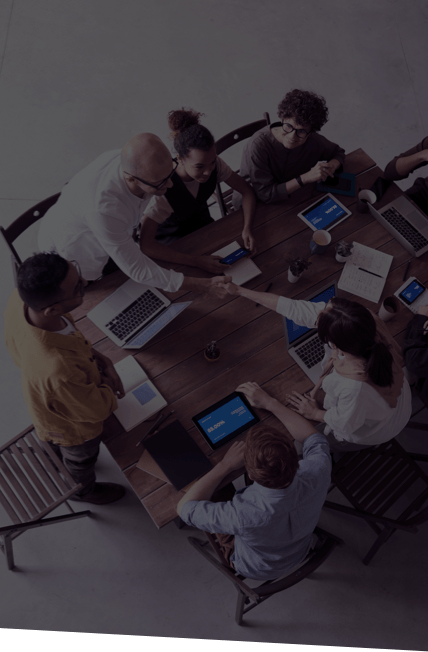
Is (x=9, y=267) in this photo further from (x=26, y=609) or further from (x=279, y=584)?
(x=279, y=584)

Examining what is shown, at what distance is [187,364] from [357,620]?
1.86 metres

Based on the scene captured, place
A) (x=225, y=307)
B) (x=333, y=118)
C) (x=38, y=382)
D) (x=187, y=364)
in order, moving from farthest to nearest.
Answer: (x=333, y=118)
(x=225, y=307)
(x=187, y=364)
(x=38, y=382)

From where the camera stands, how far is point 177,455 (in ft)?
6.61

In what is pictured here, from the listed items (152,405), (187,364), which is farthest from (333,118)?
(152,405)

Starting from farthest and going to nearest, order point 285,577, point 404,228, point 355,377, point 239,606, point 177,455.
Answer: point 404,228
point 239,606
point 177,455
point 355,377
point 285,577

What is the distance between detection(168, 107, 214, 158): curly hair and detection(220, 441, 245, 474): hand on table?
149 cm

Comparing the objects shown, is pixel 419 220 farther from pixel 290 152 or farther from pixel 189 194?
pixel 189 194

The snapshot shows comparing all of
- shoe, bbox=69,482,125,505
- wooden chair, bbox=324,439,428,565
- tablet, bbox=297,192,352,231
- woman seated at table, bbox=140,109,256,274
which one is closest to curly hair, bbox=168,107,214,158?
woman seated at table, bbox=140,109,256,274

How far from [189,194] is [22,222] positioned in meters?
0.96

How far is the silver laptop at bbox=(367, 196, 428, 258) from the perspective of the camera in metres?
2.56

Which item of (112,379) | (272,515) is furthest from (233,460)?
(112,379)

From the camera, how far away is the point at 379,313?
2.40m

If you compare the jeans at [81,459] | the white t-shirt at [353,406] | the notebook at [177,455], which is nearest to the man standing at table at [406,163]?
the white t-shirt at [353,406]

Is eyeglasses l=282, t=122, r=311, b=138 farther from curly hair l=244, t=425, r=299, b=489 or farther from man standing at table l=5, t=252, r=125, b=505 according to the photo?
curly hair l=244, t=425, r=299, b=489
